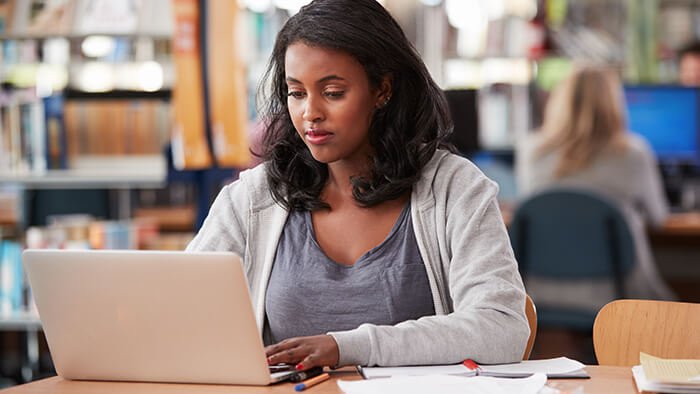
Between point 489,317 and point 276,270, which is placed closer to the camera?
point 489,317

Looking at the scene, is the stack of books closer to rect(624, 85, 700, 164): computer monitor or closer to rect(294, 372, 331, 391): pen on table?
rect(294, 372, 331, 391): pen on table

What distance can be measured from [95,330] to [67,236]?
2.27 m

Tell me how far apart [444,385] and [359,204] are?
59cm

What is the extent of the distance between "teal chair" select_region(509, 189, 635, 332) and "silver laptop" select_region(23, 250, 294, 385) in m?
2.36

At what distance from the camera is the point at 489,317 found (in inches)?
64.5

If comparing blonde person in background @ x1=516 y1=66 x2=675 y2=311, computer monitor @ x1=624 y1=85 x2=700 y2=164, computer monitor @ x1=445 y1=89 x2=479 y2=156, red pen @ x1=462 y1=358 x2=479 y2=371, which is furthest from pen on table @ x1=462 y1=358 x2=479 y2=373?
computer monitor @ x1=624 y1=85 x2=700 y2=164

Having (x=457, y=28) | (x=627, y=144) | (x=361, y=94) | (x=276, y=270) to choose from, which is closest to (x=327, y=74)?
(x=361, y=94)

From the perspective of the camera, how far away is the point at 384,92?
1917 millimetres

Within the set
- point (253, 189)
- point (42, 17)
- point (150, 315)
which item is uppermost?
point (42, 17)

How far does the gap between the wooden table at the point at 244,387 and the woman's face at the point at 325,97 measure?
433 mm

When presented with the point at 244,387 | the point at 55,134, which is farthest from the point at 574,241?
the point at 244,387

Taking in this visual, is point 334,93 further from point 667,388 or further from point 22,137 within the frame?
point 22,137

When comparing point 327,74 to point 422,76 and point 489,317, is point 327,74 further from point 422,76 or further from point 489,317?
point 489,317

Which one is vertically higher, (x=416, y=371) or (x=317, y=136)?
(x=317, y=136)
